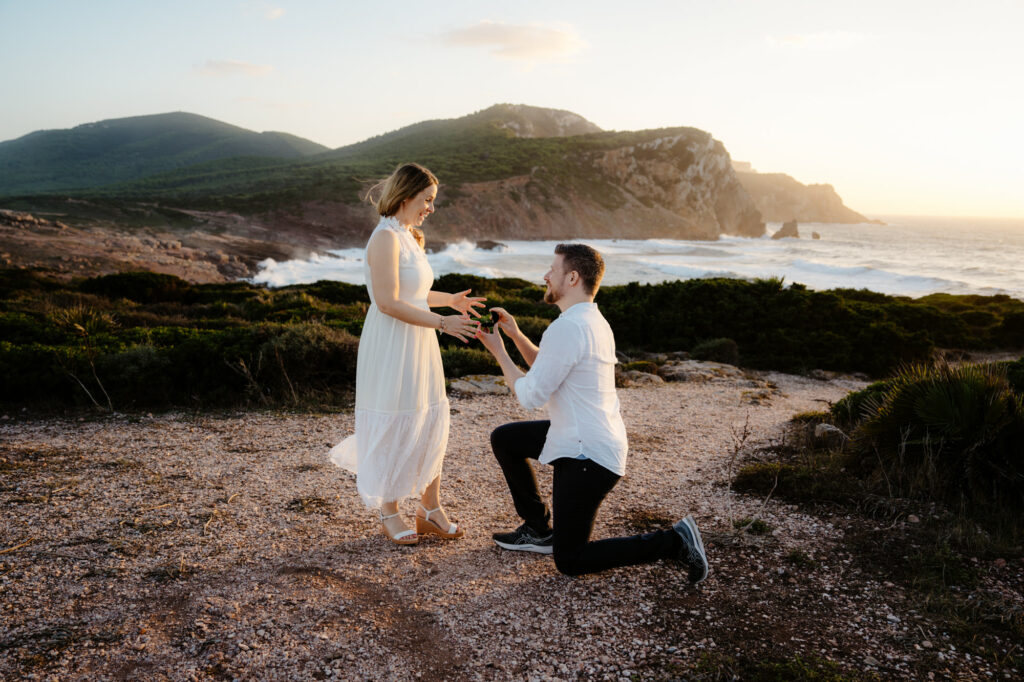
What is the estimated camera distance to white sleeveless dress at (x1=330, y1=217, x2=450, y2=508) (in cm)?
367

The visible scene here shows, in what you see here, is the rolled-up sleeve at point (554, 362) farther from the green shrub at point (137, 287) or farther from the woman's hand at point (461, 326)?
the green shrub at point (137, 287)

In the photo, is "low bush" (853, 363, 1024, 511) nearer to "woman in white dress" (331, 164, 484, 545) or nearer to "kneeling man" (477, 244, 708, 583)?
"kneeling man" (477, 244, 708, 583)

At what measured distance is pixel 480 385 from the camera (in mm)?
9164

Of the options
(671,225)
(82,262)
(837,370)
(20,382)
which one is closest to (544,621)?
(20,382)

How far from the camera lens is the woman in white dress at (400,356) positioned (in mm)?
3545

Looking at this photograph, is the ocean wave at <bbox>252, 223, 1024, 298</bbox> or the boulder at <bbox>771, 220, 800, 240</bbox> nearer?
the ocean wave at <bbox>252, 223, 1024, 298</bbox>

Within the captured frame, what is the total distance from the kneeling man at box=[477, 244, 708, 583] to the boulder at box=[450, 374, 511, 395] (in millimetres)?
5311

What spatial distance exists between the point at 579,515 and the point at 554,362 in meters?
0.89

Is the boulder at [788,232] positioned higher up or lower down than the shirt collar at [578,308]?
higher up

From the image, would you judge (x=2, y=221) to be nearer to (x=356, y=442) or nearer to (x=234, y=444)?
(x=234, y=444)

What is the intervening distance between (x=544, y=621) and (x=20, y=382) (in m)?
7.02

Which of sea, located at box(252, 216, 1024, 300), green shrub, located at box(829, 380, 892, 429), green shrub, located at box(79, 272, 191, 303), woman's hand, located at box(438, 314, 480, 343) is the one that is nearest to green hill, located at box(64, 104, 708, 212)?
sea, located at box(252, 216, 1024, 300)

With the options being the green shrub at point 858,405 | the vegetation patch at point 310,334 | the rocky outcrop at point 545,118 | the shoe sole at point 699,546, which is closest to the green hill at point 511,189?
the rocky outcrop at point 545,118

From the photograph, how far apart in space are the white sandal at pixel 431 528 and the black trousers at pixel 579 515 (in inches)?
31.4
